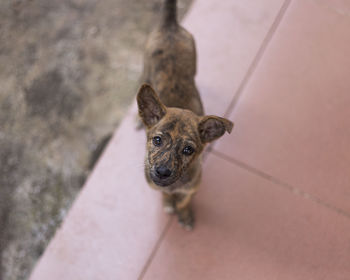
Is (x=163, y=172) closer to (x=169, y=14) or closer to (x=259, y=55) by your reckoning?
(x=169, y=14)

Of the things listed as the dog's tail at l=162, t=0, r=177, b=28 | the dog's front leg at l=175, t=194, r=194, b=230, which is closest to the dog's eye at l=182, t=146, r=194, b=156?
the dog's front leg at l=175, t=194, r=194, b=230

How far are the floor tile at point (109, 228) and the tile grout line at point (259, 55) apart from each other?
1265 millimetres

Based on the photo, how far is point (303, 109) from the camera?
363 centimetres

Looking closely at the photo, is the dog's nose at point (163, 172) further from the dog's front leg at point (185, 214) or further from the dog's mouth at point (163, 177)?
the dog's front leg at point (185, 214)

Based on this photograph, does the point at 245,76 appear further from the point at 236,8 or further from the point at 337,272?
the point at 337,272

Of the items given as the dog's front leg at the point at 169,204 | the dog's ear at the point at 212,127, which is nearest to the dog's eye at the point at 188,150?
the dog's ear at the point at 212,127

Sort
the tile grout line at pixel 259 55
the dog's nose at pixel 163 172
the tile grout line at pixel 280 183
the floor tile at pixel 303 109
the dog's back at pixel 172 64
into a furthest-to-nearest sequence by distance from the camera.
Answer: the tile grout line at pixel 259 55
the floor tile at pixel 303 109
the tile grout line at pixel 280 183
the dog's back at pixel 172 64
the dog's nose at pixel 163 172

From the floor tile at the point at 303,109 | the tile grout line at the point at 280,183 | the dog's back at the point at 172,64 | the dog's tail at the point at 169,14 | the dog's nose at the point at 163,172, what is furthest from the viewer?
the floor tile at the point at 303,109

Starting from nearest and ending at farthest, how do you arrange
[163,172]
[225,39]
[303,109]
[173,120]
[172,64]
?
[163,172], [173,120], [172,64], [303,109], [225,39]

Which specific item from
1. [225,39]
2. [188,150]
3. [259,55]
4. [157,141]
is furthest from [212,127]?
[225,39]

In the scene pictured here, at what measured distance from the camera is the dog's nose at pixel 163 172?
210cm

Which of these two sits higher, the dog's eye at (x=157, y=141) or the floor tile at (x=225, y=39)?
the floor tile at (x=225, y=39)

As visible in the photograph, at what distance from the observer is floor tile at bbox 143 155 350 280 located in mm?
3045

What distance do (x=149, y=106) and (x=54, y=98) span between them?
6.91ft
